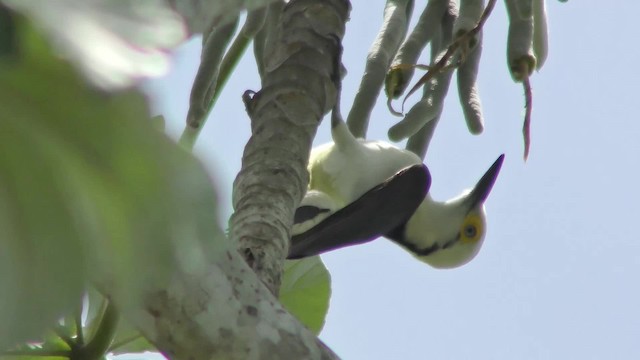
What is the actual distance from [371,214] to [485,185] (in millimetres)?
750

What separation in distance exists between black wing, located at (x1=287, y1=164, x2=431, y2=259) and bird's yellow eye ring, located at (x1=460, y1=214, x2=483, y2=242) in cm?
50

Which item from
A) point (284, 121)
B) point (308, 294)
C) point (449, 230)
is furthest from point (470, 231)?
point (284, 121)

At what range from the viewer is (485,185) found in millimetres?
3668

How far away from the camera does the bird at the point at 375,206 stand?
2975 millimetres

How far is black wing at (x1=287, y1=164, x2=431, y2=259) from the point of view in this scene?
2.92m

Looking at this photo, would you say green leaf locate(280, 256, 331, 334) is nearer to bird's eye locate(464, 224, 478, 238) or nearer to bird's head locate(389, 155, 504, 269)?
bird's head locate(389, 155, 504, 269)

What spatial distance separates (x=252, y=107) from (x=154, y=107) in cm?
153

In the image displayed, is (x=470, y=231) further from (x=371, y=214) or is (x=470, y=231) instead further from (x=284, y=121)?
(x=284, y=121)

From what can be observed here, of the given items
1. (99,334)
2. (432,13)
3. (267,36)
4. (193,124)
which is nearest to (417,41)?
(432,13)

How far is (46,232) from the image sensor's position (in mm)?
298

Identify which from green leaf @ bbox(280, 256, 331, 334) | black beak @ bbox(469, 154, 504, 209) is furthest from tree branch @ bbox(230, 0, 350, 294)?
black beak @ bbox(469, 154, 504, 209)

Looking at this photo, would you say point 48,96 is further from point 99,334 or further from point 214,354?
point 99,334

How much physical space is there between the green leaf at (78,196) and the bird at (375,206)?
8.00 ft

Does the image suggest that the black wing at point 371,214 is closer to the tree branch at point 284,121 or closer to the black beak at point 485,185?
the black beak at point 485,185
